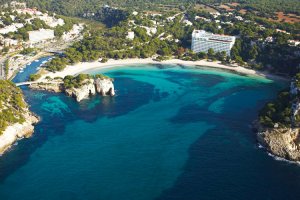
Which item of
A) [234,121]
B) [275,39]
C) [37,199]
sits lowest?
[37,199]

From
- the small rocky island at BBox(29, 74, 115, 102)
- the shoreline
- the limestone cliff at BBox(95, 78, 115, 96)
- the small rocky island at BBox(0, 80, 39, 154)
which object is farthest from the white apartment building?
the small rocky island at BBox(0, 80, 39, 154)

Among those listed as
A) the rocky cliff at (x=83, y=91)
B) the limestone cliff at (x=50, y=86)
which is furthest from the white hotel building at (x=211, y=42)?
the limestone cliff at (x=50, y=86)

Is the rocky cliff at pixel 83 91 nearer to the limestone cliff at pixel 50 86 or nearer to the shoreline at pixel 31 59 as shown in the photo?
the limestone cliff at pixel 50 86

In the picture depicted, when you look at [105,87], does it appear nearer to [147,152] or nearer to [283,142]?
[147,152]

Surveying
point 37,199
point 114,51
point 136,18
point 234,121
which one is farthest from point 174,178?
point 136,18

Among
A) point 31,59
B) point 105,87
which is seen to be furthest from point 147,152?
point 31,59

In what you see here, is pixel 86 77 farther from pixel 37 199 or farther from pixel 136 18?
pixel 136 18

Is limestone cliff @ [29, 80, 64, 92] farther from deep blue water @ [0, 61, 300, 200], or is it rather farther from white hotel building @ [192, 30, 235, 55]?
white hotel building @ [192, 30, 235, 55]
